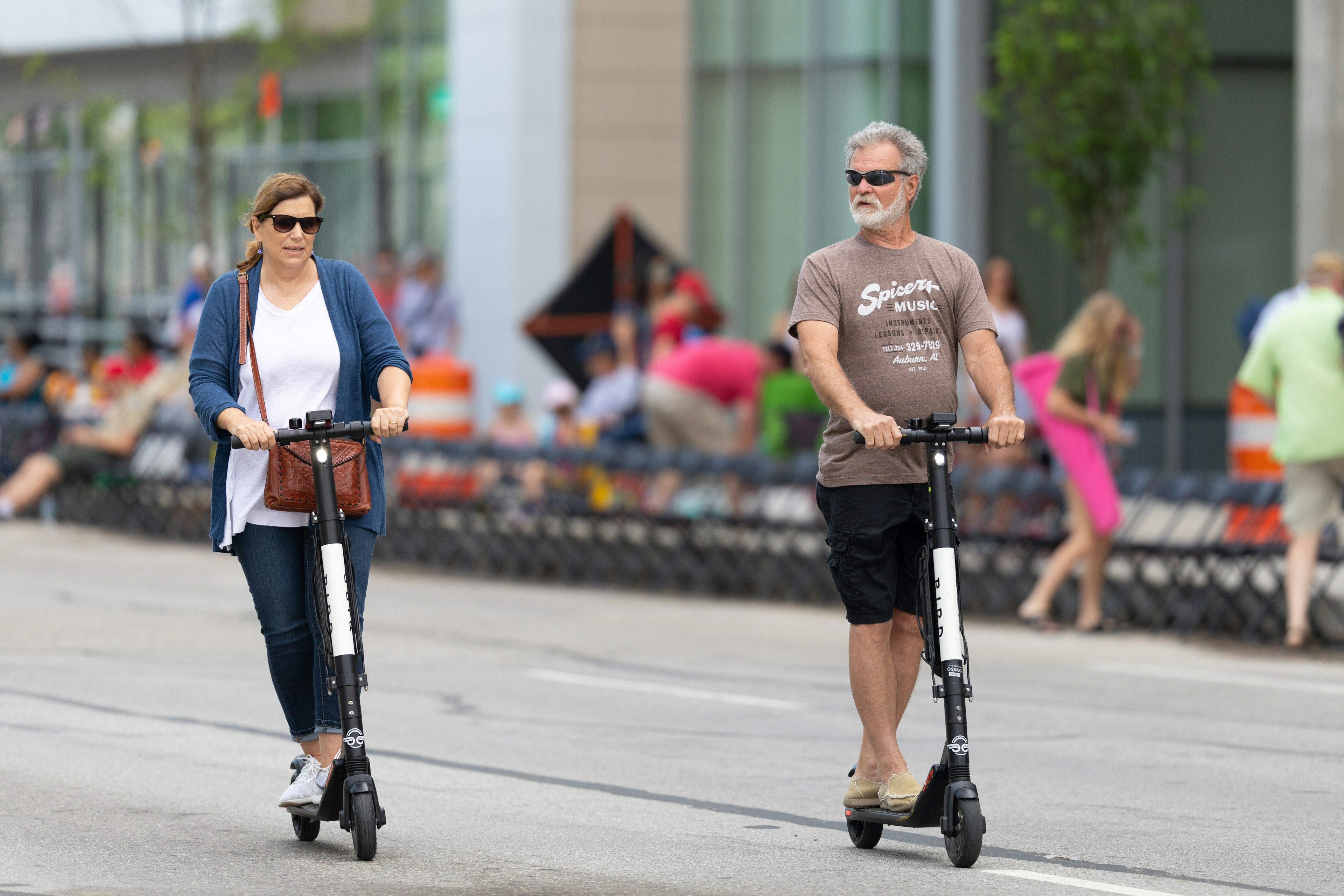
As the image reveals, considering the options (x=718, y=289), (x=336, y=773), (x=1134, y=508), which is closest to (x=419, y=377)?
(x=718, y=289)

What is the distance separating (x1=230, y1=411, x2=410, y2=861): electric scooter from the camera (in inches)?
251

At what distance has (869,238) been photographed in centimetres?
678

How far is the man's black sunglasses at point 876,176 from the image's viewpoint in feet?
21.9

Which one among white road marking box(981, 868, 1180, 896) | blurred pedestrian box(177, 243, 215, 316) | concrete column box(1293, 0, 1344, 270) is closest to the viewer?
white road marking box(981, 868, 1180, 896)

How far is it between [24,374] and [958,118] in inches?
398

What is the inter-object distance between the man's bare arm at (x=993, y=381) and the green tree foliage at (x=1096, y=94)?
11.9m

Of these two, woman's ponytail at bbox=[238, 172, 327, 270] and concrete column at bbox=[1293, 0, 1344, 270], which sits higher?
concrete column at bbox=[1293, 0, 1344, 270]

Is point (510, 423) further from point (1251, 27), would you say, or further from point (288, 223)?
point (288, 223)

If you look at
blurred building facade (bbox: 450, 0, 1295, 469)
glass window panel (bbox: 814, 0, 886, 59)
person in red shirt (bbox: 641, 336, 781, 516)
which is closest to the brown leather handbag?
person in red shirt (bbox: 641, 336, 781, 516)

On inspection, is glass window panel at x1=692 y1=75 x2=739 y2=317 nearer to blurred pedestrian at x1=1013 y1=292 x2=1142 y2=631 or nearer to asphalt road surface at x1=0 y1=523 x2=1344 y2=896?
asphalt road surface at x1=0 y1=523 x2=1344 y2=896

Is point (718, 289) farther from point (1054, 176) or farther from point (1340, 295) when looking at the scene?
point (1340, 295)

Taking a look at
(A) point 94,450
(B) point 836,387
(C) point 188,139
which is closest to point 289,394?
(B) point 836,387

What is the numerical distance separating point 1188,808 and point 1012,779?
778 millimetres

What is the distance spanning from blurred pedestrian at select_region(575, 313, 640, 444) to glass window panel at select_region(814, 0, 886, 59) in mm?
5200
